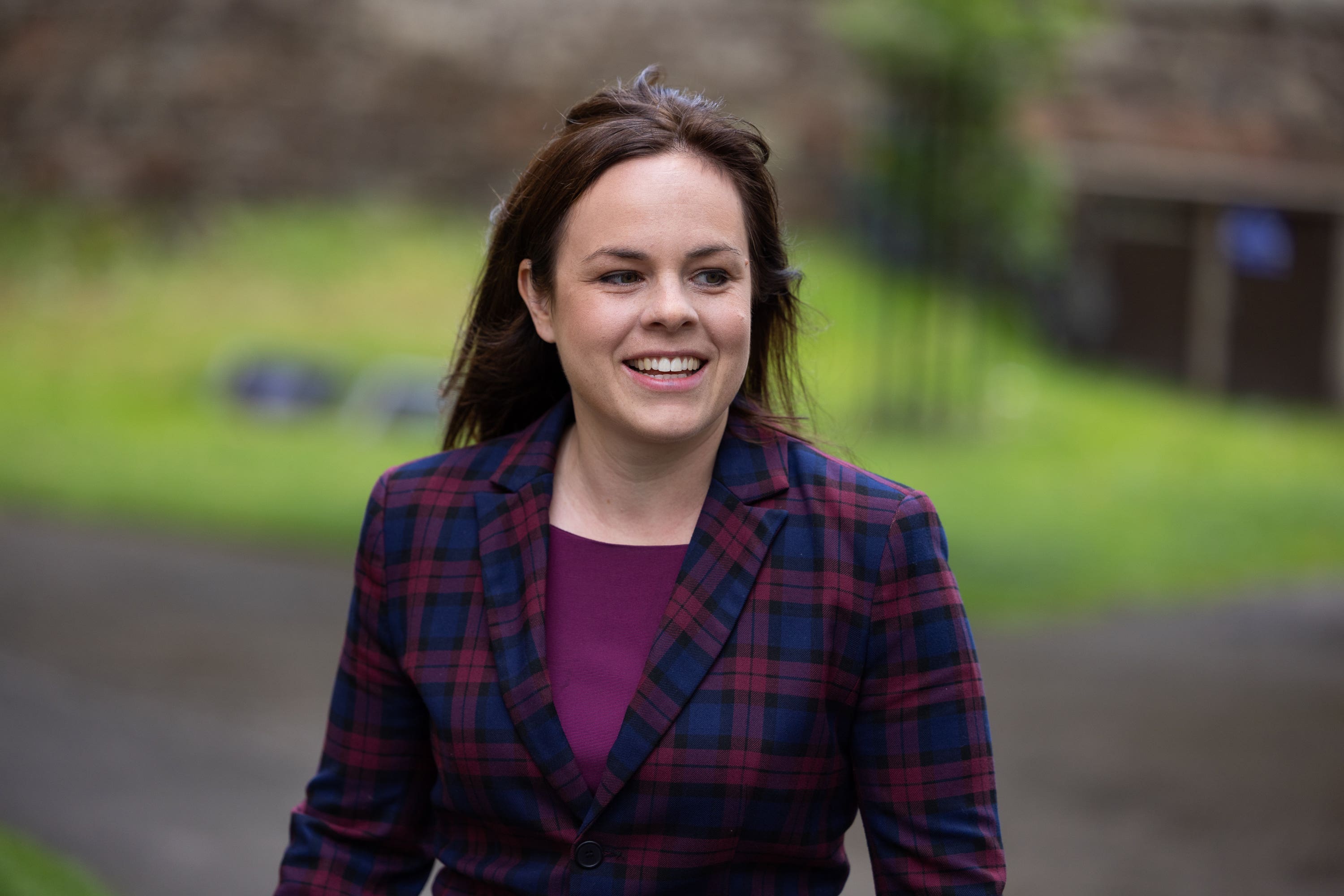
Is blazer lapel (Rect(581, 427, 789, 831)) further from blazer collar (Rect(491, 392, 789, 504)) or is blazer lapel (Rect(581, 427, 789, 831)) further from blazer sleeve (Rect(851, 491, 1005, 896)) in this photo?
blazer sleeve (Rect(851, 491, 1005, 896))

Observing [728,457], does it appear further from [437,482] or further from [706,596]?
[437,482]

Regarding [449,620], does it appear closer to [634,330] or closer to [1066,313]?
[634,330]

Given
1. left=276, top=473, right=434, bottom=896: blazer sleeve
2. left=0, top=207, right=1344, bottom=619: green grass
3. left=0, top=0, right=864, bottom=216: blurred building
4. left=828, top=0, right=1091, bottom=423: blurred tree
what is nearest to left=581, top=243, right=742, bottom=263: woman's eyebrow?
left=276, top=473, right=434, bottom=896: blazer sleeve

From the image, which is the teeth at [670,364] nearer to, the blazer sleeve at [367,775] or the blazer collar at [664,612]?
the blazer collar at [664,612]

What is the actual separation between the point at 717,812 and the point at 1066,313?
1398 centimetres

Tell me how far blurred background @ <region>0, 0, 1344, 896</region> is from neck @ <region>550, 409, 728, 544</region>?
9.30 feet

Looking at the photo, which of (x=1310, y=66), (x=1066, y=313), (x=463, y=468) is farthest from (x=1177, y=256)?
(x=463, y=468)

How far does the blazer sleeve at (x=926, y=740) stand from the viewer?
5.71 feet

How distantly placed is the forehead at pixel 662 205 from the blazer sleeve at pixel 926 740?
1.45 ft

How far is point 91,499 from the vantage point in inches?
378

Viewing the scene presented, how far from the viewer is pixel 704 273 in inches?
71.4

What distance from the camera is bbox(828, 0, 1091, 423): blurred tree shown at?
11.3m

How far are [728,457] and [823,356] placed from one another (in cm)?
1024

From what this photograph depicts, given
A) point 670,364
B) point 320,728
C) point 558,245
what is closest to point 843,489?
point 670,364
